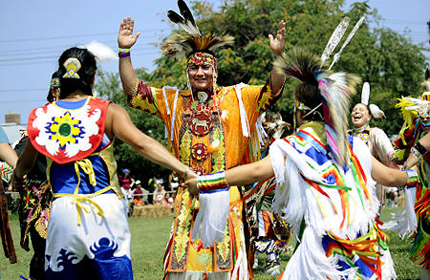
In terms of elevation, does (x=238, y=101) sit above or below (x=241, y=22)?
below

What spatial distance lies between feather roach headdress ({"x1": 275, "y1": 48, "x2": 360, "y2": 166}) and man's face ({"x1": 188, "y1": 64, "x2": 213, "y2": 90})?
97 centimetres

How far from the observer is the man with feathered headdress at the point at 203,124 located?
4475 millimetres

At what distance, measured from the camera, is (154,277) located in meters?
7.50

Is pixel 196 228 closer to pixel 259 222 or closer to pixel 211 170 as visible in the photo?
pixel 211 170

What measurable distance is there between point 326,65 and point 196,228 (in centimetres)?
134

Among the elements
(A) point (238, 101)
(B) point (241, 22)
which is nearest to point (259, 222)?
(A) point (238, 101)

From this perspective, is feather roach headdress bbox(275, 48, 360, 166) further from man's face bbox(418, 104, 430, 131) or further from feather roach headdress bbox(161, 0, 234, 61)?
man's face bbox(418, 104, 430, 131)

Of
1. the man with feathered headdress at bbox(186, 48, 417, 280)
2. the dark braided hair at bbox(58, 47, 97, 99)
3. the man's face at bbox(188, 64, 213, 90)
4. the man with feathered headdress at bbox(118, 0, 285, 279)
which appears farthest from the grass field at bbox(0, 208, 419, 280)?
the dark braided hair at bbox(58, 47, 97, 99)

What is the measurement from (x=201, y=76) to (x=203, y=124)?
0.39 meters

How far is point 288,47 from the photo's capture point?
23.3 metres

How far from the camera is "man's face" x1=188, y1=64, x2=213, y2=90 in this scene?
481 centimetres

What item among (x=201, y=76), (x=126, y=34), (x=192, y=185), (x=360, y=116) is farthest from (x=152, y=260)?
(x=192, y=185)

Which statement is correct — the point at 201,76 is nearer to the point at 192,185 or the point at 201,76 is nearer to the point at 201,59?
the point at 201,59

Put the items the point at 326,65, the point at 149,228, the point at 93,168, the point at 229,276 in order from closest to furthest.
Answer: the point at 93,168, the point at 326,65, the point at 229,276, the point at 149,228
